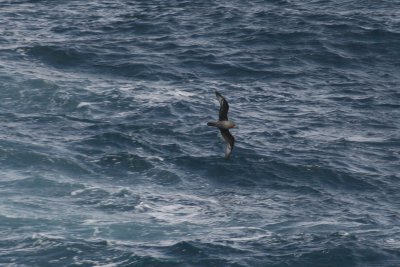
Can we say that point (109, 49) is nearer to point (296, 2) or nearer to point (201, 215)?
point (296, 2)

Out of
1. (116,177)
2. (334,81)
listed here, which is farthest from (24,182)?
(334,81)

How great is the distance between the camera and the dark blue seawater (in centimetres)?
6769

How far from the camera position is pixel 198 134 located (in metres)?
83.8

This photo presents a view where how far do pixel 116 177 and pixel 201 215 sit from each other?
8.43 meters

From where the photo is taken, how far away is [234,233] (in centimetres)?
6919

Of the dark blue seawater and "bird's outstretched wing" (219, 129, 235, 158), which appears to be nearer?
"bird's outstretched wing" (219, 129, 235, 158)

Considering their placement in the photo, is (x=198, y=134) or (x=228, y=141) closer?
(x=228, y=141)

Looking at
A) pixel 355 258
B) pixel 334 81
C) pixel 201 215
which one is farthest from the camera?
pixel 334 81

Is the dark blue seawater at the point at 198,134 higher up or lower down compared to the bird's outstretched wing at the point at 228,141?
lower down

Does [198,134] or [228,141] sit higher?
[228,141]

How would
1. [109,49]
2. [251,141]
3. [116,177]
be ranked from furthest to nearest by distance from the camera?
[109,49] < [251,141] < [116,177]

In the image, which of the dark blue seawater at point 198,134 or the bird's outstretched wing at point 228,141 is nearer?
the bird's outstretched wing at point 228,141

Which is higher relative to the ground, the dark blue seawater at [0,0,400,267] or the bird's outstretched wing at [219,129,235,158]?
the bird's outstretched wing at [219,129,235,158]

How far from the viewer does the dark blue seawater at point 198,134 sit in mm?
67688
